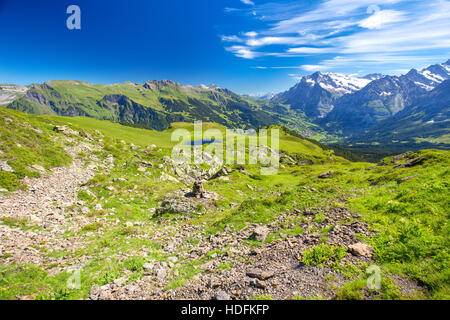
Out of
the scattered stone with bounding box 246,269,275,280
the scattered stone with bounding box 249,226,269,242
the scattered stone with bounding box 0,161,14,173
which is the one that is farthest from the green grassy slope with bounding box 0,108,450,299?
the scattered stone with bounding box 246,269,275,280

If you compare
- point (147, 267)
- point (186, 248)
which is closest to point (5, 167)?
point (147, 267)

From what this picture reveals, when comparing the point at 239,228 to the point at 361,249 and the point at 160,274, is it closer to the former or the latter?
the point at 160,274

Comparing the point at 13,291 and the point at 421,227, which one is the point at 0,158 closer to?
the point at 13,291

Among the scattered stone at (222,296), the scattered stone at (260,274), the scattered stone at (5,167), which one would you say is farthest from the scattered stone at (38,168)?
the scattered stone at (260,274)

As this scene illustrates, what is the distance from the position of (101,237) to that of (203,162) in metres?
37.6

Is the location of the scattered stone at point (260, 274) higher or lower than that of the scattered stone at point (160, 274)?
higher

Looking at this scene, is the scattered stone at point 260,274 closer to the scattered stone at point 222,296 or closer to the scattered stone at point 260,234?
the scattered stone at point 222,296

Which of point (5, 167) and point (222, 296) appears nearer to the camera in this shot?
point (222, 296)

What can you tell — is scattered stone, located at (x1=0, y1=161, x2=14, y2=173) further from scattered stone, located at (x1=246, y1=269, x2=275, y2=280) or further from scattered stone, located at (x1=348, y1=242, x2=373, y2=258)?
scattered stone, located at (x1=348, y1=242, x2=373, y2=258)

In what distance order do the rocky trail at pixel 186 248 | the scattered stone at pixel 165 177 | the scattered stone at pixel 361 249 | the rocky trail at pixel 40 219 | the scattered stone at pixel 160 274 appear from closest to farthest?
1. the rocky trail at pixel 186 248
2. the scattered stone at pixel 361 249
3. the scattered stone at pixel 160 274
4. the rocky trail at pixel 40 219
5. the scattered stone at pixel 165 177

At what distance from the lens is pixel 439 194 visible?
12.4 m

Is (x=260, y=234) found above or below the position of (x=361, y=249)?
below

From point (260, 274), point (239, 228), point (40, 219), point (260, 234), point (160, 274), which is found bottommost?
point (160, 274)
